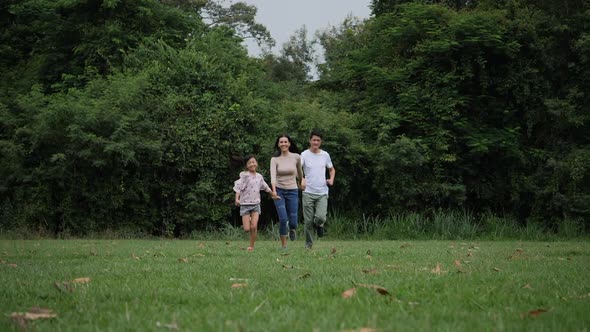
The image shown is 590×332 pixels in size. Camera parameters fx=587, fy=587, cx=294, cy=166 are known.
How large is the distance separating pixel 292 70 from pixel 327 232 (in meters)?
39.1

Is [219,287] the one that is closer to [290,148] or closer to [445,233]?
[290,148]

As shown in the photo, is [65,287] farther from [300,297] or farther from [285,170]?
[285,170]

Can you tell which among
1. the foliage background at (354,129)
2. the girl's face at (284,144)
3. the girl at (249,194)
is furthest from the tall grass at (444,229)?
the girl's face at (284,144)

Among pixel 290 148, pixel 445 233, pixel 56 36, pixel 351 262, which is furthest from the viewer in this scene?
pixel 56 36

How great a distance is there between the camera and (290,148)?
11.2m

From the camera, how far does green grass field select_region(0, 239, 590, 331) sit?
3.19 metres

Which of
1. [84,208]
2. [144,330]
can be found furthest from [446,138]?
[144,330]

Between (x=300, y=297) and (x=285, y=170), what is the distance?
657 cm

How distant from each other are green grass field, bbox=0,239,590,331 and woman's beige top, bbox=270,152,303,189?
161 inches

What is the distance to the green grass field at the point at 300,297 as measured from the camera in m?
3.19

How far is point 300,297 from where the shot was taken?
404cm

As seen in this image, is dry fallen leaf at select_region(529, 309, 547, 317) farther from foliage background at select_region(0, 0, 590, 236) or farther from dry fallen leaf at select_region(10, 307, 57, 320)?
foliage background at select_region(0, 0, 590, 236)

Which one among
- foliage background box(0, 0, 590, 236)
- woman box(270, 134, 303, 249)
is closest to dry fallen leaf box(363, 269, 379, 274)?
woman box(270, 134, 303, 249)

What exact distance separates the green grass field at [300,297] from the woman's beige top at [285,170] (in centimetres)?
409
